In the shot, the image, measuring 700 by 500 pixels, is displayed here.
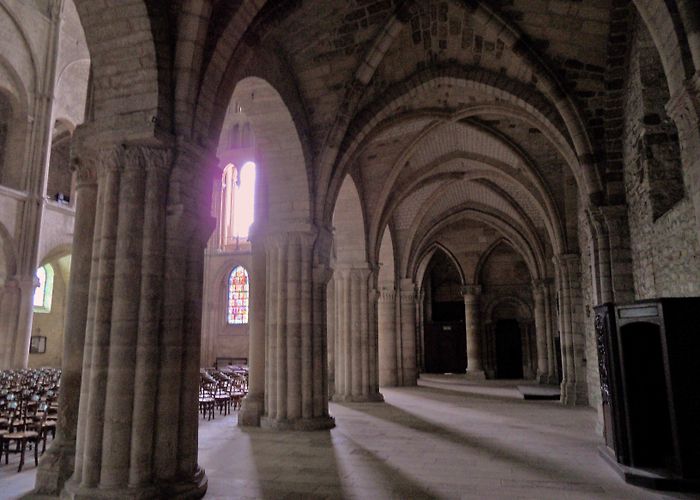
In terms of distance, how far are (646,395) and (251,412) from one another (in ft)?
20.8

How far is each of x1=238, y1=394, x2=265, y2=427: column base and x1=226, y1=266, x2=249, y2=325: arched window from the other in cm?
1775

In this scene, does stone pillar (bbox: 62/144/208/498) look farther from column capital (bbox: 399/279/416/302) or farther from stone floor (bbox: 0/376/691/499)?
column capital (bbox: 399/279/416/302)

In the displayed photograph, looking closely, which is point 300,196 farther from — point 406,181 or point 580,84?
point 406,181

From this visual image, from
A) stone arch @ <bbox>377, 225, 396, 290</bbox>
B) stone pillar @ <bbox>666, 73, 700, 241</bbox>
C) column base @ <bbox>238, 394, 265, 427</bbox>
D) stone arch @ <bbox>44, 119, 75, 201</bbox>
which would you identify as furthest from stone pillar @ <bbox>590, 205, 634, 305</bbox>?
stone arch @ <bbox>44, 119, 75, 201</bbox>

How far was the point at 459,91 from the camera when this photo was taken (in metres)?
11.6

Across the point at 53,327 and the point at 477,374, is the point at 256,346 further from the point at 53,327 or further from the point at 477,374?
the point at 53,327

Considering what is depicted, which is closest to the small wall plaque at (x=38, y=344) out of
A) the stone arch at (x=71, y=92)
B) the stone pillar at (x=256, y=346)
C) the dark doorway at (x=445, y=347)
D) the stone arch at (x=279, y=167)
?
the stone arch at (x=71, y=92)

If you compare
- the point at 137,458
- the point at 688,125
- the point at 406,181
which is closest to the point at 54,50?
the point at 406,181

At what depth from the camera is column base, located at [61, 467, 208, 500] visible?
4594 mm

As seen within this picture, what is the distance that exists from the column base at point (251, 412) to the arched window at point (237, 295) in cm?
1775

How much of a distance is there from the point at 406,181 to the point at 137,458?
496 inches

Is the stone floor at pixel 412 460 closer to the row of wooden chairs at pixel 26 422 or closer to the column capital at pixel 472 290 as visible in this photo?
the row of wooden chairs at pixel 26 422

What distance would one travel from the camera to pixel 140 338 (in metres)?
4.96

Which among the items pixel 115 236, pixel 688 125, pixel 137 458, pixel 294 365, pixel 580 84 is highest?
pixel 580 84
